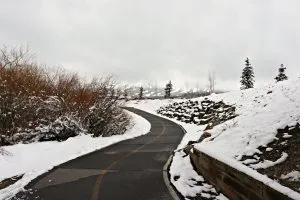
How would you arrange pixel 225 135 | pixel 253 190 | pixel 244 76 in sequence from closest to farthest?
pixel 253 190, pixel 225 135, pixel 244 76

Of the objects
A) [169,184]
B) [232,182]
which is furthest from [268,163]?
[169,184]

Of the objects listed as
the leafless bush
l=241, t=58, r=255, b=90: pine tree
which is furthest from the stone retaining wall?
l=241, t=58, r=255, b=90: pine tree

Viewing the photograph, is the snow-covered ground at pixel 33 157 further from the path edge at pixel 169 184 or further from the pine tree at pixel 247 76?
the pine tree at pixel 247 76

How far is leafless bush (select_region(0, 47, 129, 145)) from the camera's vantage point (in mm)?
18422

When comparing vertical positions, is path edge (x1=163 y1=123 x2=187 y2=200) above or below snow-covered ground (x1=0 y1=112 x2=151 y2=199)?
below

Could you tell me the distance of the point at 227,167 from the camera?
8672mm

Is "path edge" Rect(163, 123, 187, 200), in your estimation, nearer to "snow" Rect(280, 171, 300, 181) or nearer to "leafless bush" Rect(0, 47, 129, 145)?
"snow" Rect(280, 171, 300, 181)

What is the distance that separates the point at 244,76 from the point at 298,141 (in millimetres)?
57007

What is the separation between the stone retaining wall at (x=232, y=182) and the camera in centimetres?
657

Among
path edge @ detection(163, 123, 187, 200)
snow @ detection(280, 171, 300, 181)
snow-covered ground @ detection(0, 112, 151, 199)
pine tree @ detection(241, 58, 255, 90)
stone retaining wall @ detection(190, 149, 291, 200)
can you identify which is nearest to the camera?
stone retaining wall @ detection(190, 149, 291, 200)

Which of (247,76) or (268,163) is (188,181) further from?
(247,76)

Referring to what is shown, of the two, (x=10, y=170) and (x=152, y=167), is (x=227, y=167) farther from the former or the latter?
(x=10, y=170)

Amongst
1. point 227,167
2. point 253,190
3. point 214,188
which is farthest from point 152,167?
point 253,190

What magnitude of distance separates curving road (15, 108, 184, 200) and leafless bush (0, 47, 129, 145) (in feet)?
14.5
